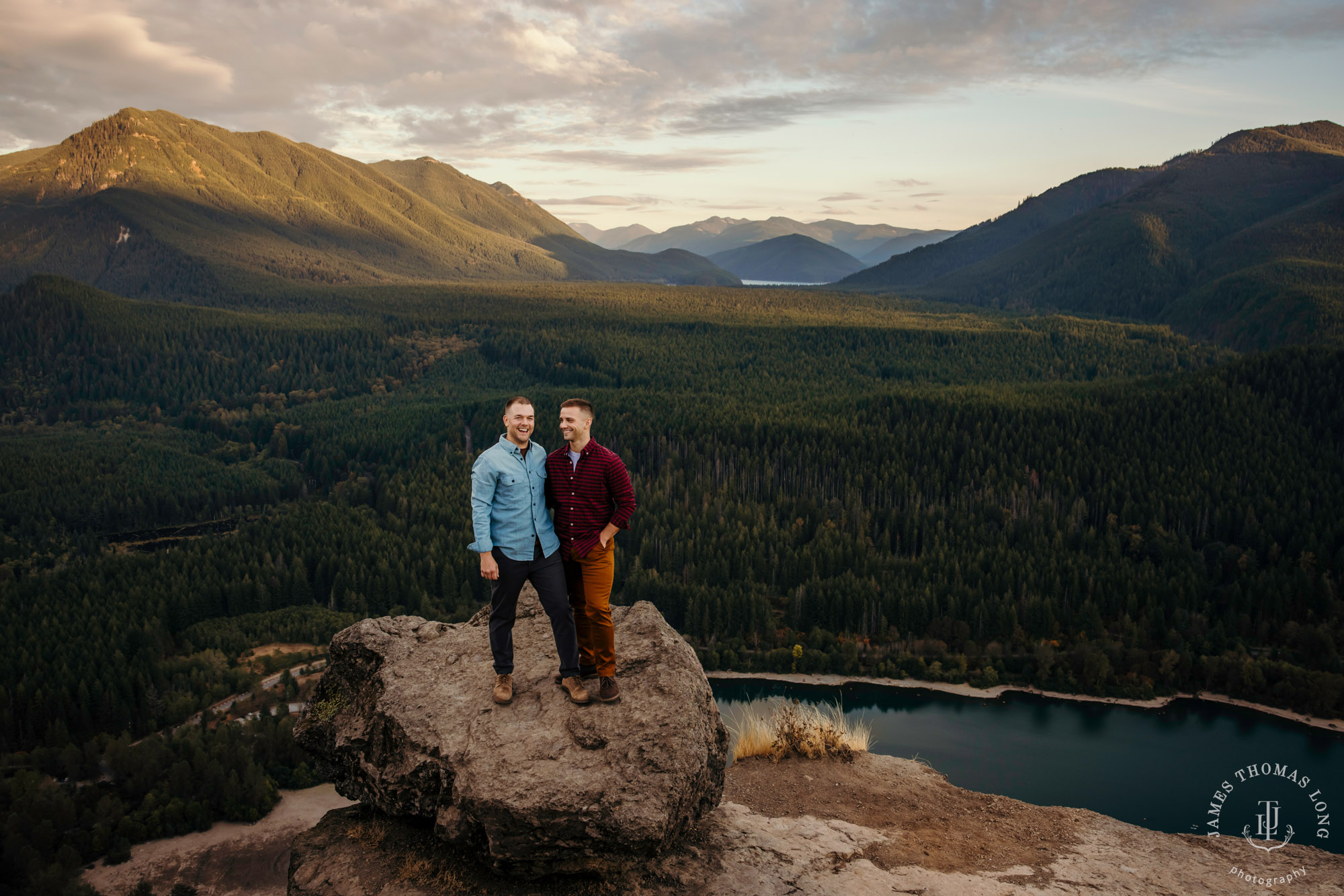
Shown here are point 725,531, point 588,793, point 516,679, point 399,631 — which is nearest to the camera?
point 588,793

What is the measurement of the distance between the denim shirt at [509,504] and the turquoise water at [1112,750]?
63.4 metres

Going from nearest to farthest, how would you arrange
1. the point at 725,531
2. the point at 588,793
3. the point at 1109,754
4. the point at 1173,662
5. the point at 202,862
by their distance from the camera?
the point at 588,793
the point at 202,862
the point at 1109,754
the point at 1173,662
the point at 725,531

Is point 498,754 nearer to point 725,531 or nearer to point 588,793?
point 588,793

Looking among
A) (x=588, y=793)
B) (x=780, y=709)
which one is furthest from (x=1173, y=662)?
(x=588, y=793)

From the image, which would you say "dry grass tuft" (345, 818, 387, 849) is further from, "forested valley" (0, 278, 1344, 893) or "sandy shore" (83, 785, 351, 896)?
"forested valley" (0, 278, 1344, 893)

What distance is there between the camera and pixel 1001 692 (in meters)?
98.8

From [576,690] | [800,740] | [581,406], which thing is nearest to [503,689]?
[576,690]

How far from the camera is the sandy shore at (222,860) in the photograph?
62.3m

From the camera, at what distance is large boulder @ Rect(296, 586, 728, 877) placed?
641 inches

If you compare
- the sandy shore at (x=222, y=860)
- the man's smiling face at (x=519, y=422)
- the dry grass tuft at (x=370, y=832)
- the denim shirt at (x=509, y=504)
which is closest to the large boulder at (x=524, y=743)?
the dry grass tuft at (x=370, y=832)

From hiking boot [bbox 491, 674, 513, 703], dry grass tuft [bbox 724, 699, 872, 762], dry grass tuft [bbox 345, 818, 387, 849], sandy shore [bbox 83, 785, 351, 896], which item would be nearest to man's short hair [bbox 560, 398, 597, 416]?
hiking boot [bbox 491, 674, 513, 703]

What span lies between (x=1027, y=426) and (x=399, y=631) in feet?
526

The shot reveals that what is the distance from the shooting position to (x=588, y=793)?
1622cm

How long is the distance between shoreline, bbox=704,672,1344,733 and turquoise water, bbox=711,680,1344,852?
0.79 metres
